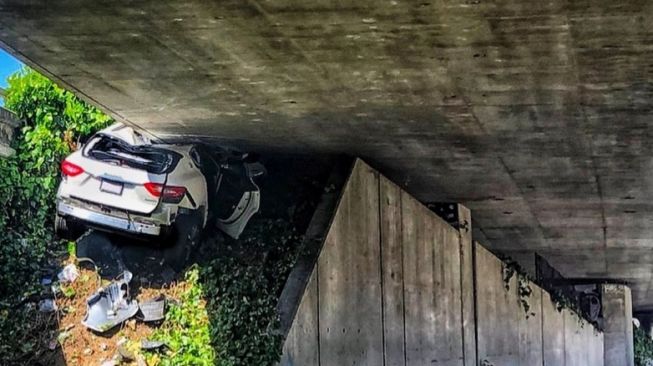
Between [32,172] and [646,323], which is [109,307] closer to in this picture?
[32,172]

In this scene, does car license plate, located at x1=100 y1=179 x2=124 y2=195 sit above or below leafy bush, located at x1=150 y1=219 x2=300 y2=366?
above

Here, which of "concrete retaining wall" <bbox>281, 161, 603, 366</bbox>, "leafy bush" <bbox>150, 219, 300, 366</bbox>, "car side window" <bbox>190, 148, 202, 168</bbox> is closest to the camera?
"leafy bush" <bbox>150, 219, 300, 366</bbox>

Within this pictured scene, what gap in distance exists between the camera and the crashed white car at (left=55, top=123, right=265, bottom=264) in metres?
10.1

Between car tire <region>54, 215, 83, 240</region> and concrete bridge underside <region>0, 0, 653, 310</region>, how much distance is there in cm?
141

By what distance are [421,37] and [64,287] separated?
5.65 metres

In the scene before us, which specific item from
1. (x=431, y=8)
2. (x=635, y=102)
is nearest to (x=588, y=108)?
(x=635, y=102)

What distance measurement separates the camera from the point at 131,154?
1037cm

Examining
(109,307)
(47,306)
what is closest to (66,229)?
(47,306)

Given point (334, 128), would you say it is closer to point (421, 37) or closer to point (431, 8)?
point (421, 37)

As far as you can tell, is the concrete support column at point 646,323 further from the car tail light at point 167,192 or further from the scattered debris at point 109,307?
the scattered debris at point 109,307

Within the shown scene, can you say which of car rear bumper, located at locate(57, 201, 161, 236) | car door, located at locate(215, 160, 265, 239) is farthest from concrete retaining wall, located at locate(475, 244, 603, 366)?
car rear bumper, located at locate(57, 201, 161, 236)

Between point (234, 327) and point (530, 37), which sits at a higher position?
point (530, 37)

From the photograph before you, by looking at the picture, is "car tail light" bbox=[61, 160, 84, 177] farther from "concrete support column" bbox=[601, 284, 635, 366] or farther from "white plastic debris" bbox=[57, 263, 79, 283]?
"concrete support column" bbox=[601, 284, 635, 366]

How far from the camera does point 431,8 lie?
6.04 metres
